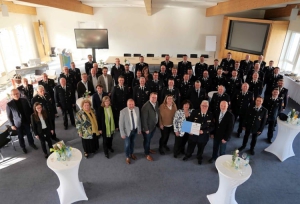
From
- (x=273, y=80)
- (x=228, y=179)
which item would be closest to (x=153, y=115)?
(x=228, y=179)

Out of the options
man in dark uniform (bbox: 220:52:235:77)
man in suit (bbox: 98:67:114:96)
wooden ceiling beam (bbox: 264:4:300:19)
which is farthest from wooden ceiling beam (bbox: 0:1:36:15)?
wooden ceiling beam (bbox: 264:4:300:19)

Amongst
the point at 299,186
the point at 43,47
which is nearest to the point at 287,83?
the point at 299,186

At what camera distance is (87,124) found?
4.17m

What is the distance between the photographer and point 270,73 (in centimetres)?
700

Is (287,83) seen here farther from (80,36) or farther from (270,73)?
(80,36)

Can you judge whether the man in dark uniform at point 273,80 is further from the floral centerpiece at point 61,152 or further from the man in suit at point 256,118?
the floral centerpiece at point 61,152

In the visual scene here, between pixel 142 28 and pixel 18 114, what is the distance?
10.2 meters

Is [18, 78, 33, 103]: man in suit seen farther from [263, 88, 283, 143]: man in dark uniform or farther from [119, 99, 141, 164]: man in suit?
[263, 88, 283, 143]: man in dark uniform

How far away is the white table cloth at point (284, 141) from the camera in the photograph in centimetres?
442

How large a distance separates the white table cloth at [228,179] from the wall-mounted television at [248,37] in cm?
894

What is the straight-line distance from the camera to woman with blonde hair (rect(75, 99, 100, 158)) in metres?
4.09

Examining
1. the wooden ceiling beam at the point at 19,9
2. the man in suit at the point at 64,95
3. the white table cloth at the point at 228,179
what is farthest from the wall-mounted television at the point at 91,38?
the white table cloth at the point at 228,179

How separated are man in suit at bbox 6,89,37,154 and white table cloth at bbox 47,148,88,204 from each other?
168 cm

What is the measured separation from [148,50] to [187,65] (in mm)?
6138
